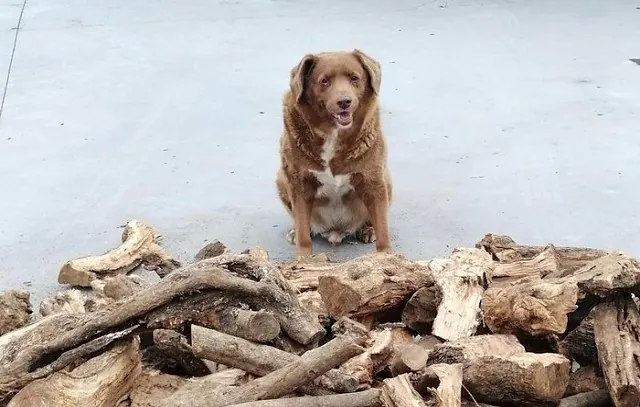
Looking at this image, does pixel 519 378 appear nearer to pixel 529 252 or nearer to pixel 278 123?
pixel 529 252

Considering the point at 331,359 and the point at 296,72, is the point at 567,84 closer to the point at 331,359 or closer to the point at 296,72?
the point at 296,72

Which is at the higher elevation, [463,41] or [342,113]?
[342,113]

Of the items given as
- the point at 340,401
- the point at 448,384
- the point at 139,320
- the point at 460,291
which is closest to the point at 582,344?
the point at 460,291

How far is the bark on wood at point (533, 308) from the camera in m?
2.43

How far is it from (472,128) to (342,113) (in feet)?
5.45

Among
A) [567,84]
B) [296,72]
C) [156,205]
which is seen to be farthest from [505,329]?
[567,84]

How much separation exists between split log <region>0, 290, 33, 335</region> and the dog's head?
142 cm

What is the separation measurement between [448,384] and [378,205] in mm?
1801

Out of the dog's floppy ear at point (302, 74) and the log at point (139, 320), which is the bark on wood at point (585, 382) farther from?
the dog's floppy ear at point (302, 74)

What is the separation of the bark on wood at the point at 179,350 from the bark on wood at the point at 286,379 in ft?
0.76

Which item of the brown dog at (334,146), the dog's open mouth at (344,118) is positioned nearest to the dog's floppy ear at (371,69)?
the brown dog at (334,146)

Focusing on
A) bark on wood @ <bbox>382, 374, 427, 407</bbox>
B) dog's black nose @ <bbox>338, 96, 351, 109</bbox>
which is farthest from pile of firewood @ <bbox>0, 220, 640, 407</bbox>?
dog's black nose @ <bbox>338, 96, 351, 109</bbox>

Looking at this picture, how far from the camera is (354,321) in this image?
8.75ft

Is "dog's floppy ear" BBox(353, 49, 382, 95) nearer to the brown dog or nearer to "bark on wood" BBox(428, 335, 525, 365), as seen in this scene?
the brown dog
